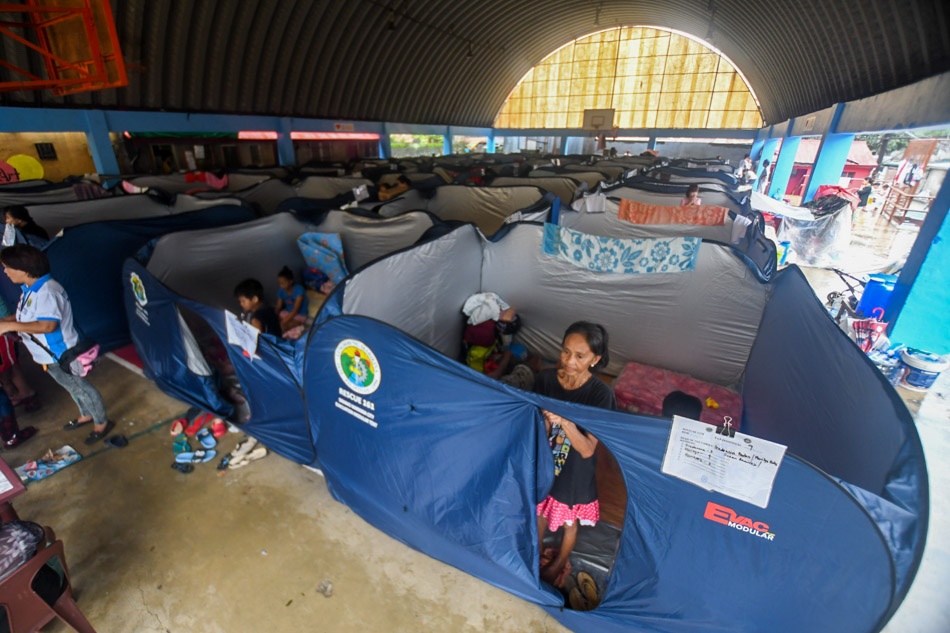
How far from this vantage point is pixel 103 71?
587cm

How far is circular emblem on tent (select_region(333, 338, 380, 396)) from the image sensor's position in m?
2.38

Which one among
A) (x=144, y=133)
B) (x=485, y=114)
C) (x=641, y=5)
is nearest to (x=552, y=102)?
(x=485, y=114)

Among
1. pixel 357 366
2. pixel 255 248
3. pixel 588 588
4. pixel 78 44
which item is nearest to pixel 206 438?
pixel 357 366

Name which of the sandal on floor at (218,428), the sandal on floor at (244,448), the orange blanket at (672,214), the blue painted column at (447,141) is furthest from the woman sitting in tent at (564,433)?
the blue painted column at (447,141)

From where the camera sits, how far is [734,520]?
1658 mm

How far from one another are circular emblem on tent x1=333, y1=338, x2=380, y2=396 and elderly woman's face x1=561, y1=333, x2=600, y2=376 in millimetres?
1033

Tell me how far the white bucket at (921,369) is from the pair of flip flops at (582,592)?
4.65 metres

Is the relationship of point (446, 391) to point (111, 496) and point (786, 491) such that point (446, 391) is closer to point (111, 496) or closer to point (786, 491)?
point (786, 491)

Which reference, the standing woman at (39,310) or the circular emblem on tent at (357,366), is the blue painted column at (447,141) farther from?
the circular emblem on tent at (357,366)

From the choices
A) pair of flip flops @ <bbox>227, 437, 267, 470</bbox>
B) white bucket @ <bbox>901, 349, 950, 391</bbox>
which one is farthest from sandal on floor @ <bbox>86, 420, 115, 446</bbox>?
white bucket @ <bbox>901, 349, 950, 391</bbox>

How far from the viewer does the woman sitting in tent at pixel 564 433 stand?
218 cm

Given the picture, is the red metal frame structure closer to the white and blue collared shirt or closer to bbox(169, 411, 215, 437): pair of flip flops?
the white and blue collared shirt

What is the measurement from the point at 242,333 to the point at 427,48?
58.6ft

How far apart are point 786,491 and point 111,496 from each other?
163 inches
